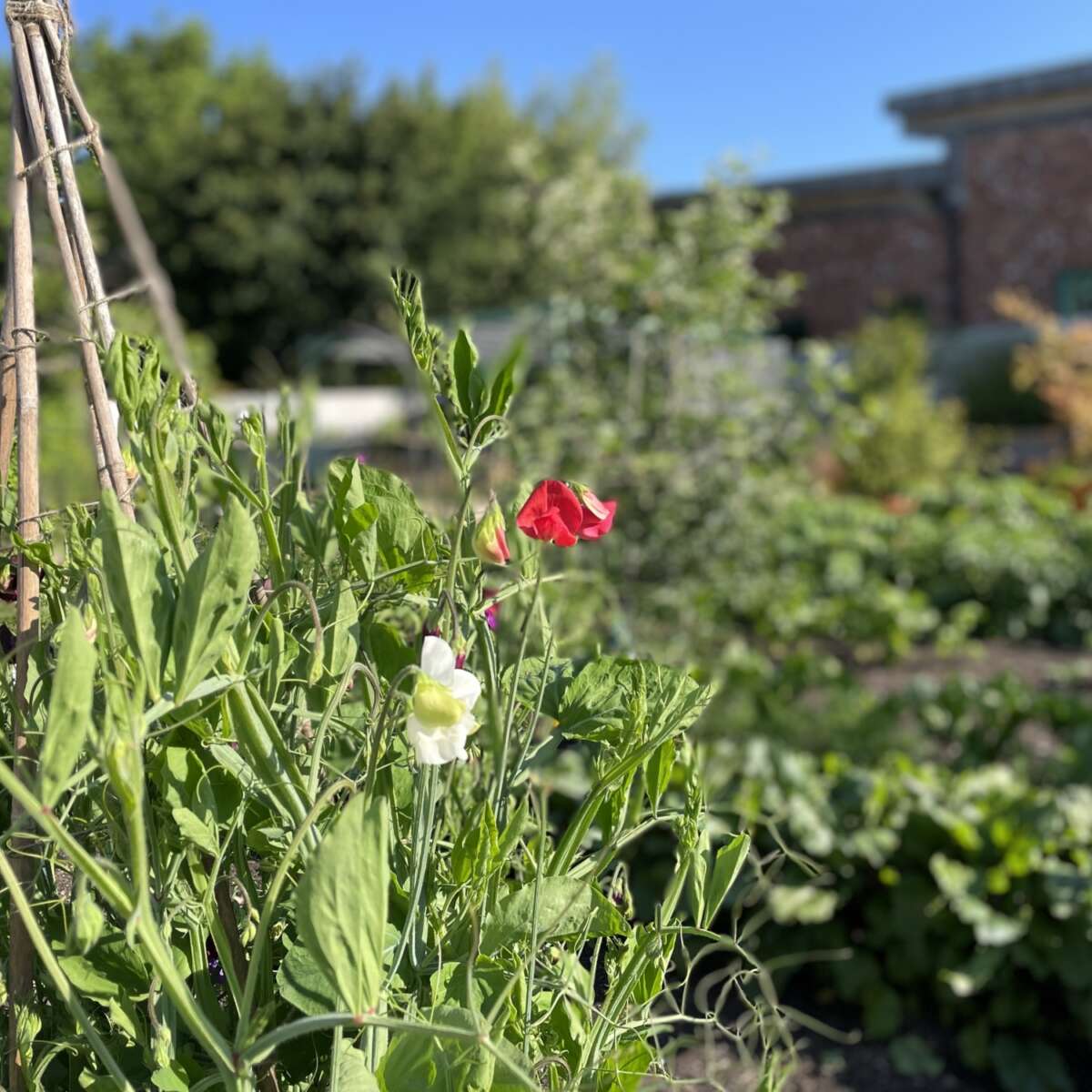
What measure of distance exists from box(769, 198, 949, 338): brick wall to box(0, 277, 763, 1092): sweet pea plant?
1724 centimetres

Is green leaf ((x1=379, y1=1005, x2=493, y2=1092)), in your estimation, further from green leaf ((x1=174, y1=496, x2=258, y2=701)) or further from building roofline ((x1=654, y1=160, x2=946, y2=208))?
building roofline ((x1=654, y1=160, x2=946, y2=208))

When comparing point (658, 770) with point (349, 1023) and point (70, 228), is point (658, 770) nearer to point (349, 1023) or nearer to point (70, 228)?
point (349, 1023)

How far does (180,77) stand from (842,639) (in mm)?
22588

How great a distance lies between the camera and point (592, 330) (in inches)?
200

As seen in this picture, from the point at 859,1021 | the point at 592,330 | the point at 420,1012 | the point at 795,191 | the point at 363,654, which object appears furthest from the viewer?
the point at 795,191

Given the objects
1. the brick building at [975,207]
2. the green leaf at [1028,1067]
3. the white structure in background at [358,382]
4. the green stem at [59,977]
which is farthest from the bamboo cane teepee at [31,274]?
the brick building at [975,207]

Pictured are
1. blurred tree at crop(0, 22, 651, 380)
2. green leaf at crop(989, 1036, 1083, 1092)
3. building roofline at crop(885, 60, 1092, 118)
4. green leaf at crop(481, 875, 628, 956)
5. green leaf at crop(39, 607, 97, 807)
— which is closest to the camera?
green leaf at crop(39, 607, 97, 807)

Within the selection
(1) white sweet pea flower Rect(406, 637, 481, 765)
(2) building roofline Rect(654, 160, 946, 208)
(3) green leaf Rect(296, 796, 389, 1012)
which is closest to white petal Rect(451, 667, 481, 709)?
(1) white sweet pea flower Rect(406, 637, 481, 765)

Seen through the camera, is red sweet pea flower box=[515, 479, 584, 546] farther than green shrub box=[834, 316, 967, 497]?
No

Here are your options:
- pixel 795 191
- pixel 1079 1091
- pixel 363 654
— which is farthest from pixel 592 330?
pixel 795 191

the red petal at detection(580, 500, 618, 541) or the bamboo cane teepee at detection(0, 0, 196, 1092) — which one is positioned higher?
the bamboo cane teepee at detection(0, 0, 196, 1092)

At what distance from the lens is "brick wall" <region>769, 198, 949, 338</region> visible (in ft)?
56.0

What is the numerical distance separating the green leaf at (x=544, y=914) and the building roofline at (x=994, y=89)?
56.0 feet

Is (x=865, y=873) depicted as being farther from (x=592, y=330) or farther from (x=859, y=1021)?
(x=592, y=330)
